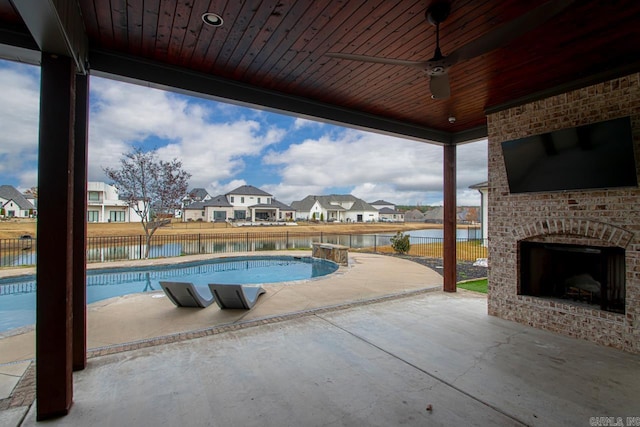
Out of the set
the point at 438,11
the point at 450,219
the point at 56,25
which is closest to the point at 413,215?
the point at 450,219

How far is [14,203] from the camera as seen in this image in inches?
813

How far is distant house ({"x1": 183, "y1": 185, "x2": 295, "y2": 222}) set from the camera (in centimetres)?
3219

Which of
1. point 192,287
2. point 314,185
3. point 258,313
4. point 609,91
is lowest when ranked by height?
point 258,313

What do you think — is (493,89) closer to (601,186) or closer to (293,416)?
(601,186)

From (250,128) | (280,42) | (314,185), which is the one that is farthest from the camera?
(314,185)

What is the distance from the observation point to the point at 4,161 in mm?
7141

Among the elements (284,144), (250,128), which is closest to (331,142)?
(284,144)

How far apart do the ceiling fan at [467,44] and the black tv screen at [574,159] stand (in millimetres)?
2099

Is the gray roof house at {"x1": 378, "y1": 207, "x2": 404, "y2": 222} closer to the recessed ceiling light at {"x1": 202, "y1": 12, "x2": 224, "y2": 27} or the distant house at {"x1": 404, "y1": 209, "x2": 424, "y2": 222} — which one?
the distant house at {"x1": 404, "y1": 209, "x2": 424, "y2": 222}

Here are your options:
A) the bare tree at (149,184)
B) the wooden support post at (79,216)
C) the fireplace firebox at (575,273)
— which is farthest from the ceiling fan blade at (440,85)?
the bare tree at (149,184)

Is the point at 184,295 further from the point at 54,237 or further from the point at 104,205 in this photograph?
the point at 104,205

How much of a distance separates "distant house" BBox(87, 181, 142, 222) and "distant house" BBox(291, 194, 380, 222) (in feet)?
83.4

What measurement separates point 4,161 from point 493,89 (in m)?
10.6

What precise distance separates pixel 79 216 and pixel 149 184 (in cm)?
1130
